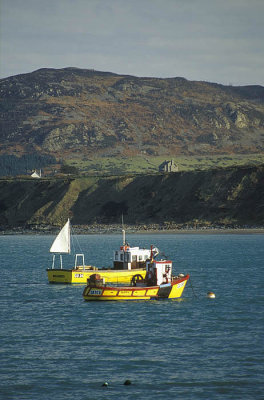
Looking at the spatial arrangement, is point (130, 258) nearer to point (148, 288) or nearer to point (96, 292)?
point (148, 288)

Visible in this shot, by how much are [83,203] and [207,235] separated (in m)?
44.1

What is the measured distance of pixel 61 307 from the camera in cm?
4722

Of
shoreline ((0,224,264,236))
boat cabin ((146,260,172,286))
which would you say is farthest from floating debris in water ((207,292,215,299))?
shoreline ((0,224,264,236))

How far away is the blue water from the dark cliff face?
98.1 m

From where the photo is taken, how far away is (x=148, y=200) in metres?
174

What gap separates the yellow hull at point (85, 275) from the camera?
57.1 meters

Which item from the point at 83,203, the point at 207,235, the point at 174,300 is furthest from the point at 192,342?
the point at 83,203

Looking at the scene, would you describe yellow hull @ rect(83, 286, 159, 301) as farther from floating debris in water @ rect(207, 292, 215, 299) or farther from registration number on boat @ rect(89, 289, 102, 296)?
floating debris in water @ rect(207, 292, 215, 299)

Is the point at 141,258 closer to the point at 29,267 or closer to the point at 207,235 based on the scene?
the point at 29,267

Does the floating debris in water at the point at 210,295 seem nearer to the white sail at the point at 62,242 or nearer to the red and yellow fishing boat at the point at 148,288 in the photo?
the red and yellow fishing boat at the point at 148,288

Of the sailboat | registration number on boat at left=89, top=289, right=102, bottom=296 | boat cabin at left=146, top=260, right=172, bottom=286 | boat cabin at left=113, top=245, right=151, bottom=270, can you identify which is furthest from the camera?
boat cabin at left=113, top=245, right=151, bottom=270

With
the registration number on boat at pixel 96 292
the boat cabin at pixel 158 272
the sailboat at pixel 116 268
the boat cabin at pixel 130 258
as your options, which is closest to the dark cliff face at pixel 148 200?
the sailboat at pixel 116 268

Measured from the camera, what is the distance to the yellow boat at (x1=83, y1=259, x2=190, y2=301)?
157 feet

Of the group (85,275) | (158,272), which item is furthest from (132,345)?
(85,275)
